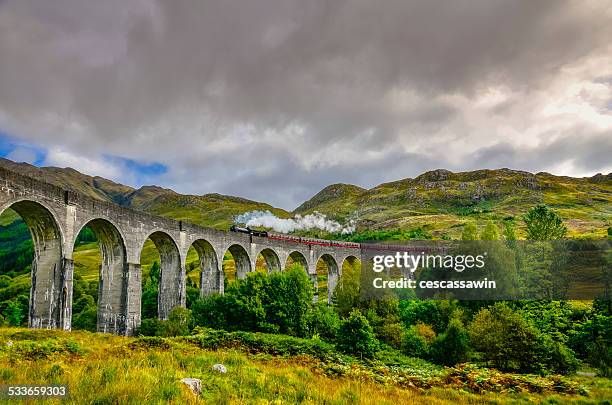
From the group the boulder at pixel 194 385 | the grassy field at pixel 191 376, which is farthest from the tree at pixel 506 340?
the boulder at pixel 194 385

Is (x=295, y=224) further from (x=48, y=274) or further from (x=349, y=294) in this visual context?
(x=48, y=274)

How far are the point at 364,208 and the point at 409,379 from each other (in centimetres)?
18051

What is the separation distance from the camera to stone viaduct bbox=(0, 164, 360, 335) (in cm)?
2005

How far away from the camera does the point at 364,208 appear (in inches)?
7623

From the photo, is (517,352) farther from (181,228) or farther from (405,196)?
(405,196)

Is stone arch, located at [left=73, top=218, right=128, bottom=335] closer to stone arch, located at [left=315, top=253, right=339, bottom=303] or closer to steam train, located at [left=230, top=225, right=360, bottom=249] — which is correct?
steam train, located at [left=230, top=225, right=360, bottom=249]

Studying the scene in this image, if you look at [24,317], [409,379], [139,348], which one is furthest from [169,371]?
[24,317]

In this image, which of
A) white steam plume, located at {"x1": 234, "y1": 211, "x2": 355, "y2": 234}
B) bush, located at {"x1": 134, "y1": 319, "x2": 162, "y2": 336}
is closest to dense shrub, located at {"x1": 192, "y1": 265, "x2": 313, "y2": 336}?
bush, located at {"x1": 134, "y1": 319, "x2": 162, "y2": 336}

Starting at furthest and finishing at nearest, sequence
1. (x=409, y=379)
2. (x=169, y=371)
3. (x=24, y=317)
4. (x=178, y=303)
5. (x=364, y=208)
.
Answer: (x=364, y=208) → (x=24, y=317) → (x=178, y=303) → (x=409, y=379) → (x=169, y=371)

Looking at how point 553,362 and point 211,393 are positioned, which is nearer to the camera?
point 211,393

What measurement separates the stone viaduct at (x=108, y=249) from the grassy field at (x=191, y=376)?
4.34 m

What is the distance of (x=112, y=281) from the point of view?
84.6 ft

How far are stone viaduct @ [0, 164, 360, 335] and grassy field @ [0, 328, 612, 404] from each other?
4.34 m

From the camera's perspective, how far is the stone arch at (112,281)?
83.0ft
